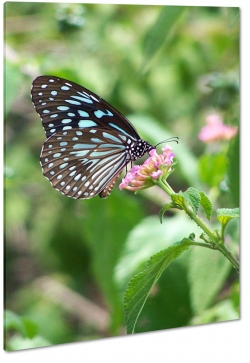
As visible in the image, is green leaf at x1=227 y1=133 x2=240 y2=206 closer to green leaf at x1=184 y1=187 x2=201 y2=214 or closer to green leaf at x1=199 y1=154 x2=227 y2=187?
green leaf at x1=199 y1=154 x2=227 y2=187

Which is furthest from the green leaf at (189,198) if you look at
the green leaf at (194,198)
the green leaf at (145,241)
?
the green leaf at (145,241)

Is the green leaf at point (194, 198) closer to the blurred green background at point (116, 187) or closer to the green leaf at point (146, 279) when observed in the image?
the green leaf at point (146, 279)

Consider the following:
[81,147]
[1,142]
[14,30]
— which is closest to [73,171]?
[81,147]

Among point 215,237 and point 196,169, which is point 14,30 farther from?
point 215,237

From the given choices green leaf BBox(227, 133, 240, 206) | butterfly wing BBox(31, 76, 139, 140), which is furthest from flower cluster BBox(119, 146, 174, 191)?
green leaf BBox(227, 133, 240, 206)

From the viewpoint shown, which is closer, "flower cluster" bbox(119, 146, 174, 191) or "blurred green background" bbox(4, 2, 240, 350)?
"flower cluster" bbox(119, 146, 174, 191)
